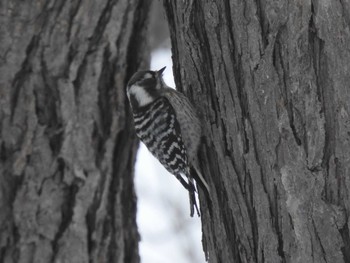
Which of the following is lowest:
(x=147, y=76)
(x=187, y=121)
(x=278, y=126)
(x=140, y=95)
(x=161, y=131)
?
(x=278, y=126)

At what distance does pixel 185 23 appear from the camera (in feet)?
10.7

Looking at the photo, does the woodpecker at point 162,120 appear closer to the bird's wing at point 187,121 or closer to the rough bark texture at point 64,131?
the bird's wing at point 187,121

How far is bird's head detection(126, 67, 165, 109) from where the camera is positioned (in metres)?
4.30

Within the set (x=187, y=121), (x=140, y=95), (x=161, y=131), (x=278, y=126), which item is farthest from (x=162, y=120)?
(x=278, y=126)

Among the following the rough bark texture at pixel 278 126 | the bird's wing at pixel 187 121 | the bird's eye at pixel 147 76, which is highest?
the bird's eye at pixel 147 76

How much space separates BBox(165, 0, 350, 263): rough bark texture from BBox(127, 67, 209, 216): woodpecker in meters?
0.94

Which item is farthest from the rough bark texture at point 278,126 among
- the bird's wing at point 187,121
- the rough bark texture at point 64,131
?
the rough bark texture at point 64,131

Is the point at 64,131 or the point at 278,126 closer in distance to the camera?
the point at 278,126

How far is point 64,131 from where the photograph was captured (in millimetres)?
4066

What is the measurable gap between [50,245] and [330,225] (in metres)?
1.86

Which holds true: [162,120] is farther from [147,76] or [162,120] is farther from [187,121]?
[187,121]

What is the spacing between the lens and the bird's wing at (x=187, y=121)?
12.3 feet

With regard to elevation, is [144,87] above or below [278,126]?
above

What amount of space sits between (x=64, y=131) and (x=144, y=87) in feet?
2.20
